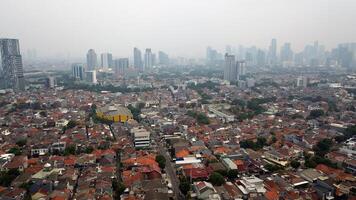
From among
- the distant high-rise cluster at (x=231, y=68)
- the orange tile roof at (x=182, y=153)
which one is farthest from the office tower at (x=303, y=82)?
the orange tile roof at (x=182, y=153)

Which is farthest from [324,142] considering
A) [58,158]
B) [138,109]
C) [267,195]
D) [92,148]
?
[138,109]

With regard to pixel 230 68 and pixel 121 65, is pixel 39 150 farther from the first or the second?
pixel 121 65

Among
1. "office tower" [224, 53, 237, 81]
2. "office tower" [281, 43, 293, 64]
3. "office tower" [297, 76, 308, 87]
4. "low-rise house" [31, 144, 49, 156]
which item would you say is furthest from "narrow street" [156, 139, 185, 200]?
"office tower" [281, 43, 293, 64]

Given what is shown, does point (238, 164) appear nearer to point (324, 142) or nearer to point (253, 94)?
point (324, 142)

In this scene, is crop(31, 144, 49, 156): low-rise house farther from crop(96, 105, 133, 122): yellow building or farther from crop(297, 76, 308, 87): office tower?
crop(297, 76, 308, 87): office tower

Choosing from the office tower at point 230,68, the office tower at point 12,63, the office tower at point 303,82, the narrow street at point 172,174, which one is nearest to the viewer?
the narrow street at point 172,174

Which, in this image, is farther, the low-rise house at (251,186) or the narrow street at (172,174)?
the narrow street at (172,174)

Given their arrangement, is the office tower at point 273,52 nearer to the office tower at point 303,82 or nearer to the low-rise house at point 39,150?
the office tower at point 303,82
